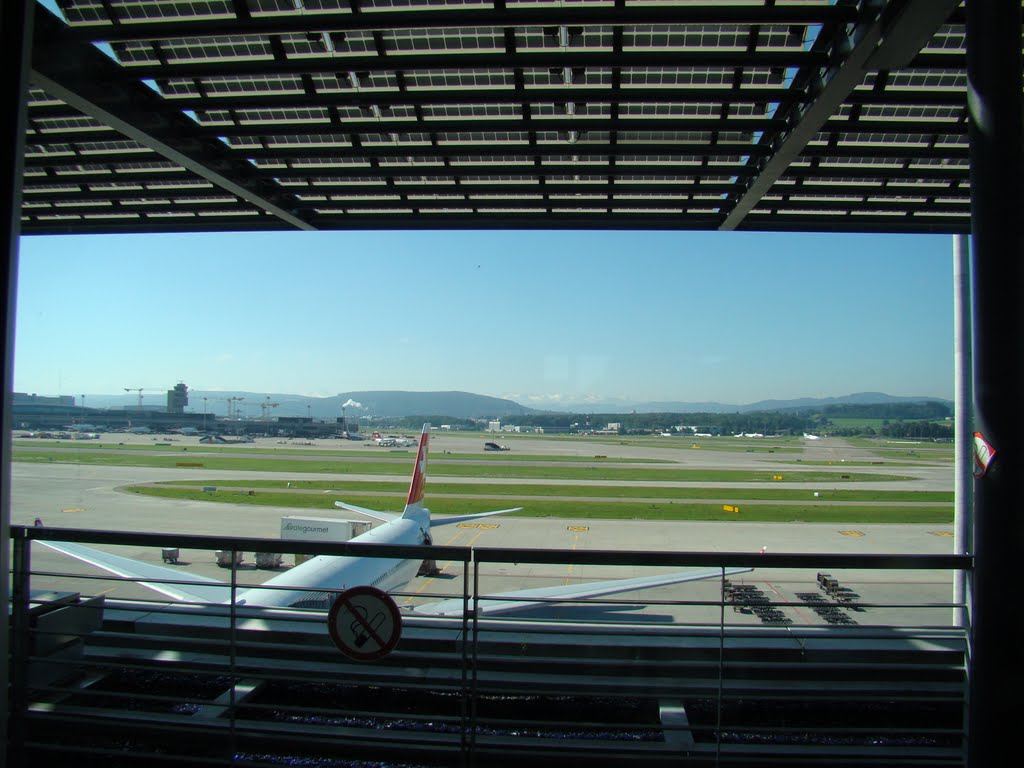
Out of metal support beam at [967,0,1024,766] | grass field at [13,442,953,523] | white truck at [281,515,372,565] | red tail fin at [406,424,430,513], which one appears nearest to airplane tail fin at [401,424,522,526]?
red tail fin at [406,424,430,513]

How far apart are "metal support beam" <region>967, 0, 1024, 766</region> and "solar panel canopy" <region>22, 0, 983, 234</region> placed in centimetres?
98

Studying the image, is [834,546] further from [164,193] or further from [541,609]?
[164,193]

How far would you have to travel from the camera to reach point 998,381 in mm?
2500

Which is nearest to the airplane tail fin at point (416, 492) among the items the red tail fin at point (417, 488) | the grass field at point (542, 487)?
the red tail fin at point (417, 488)

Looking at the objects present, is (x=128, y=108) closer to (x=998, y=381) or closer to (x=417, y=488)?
(x=998, y=381)

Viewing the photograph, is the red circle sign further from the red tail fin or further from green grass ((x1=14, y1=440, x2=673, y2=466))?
green grass ((x1=14, y1=440, x2=673, y2=466))

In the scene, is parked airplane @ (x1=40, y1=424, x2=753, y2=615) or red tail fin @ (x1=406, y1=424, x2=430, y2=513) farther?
red tail fin @ (x1=406, y1=424, x2=430, y2=513)

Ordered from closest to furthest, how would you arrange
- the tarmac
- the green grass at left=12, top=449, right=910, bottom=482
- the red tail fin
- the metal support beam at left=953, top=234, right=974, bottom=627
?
the metal support beam at left=953, top=234, right=974, bottom=627, the tarmac, the red tail fin, the green grass at left=12, top=449, right=910, bottom=482

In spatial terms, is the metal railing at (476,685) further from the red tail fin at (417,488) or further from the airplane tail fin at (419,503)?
the red tail fin at (417,488)

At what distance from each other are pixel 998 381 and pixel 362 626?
304cm

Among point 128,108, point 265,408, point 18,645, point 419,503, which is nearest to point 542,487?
point 419,503

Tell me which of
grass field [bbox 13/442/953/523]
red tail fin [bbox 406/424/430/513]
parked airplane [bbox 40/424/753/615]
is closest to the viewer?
parked airplane [bbox 40/424/753/615]

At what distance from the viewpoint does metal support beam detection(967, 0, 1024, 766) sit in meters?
Answer: 2.45

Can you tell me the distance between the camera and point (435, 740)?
2.60 meters
